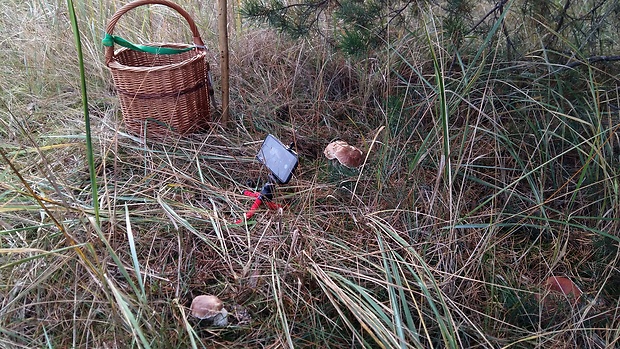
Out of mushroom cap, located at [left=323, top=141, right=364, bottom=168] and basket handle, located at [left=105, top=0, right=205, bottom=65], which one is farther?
basket handle, located at [left=105, top=0, right=205, bottom=65]

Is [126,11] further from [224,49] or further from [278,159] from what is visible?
[278,159]

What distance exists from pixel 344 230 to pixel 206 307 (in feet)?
1.52

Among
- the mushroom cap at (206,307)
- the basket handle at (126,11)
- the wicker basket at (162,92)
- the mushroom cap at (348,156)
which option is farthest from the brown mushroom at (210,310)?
the basket handle at (126,11)

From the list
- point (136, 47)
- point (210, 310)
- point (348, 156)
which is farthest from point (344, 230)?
point (136, 47)

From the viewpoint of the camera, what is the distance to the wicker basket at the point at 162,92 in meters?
1.84

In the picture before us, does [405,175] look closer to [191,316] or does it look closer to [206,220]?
[206,220]

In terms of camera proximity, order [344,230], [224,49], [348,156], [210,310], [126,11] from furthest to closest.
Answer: [224,49] < [126,11] < [348,156] < [344,230] < [210,310]

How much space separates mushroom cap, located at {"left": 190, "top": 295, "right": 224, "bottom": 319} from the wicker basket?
2.84 feet

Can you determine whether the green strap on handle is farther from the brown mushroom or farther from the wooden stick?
the brown mushroom

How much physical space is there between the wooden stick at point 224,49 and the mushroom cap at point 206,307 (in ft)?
3.32

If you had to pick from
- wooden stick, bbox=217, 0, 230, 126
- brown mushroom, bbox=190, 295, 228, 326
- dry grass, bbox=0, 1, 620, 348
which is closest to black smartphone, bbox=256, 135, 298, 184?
dry grass, bbox=0, 1, 620, 348

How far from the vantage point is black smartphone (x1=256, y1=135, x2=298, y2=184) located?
156cm

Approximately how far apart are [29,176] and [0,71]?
1212mm

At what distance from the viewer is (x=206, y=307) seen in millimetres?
1154
